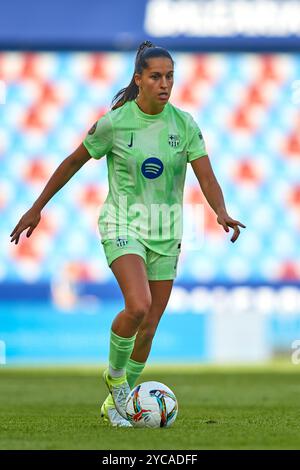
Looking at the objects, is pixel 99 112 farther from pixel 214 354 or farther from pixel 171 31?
pixel 214 354

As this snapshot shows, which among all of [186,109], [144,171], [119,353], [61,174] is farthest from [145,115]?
[186,109]

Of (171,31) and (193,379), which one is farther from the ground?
(171,31)

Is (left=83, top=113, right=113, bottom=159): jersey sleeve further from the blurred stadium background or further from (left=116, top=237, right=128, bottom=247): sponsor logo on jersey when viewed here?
the blurred stadium background

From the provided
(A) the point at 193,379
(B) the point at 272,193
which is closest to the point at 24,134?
(B) the point at 272,193

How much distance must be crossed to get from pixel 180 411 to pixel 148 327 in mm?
1063

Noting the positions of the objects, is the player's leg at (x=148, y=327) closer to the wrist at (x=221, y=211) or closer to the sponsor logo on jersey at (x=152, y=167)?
the wrist at (x=221, y=211)

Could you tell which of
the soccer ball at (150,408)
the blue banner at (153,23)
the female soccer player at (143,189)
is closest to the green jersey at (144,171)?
the female soccer player at (143,189)

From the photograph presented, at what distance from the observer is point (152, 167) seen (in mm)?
6289

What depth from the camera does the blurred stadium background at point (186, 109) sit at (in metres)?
15.3

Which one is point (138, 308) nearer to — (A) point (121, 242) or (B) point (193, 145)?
(A) point (121, 242)

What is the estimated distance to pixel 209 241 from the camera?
15.4 meters

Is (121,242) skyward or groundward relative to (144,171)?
groundward

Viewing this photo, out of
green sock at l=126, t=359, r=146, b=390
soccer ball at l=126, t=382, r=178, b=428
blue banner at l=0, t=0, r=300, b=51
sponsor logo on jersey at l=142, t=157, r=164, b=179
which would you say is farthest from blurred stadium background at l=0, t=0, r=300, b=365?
soccer ball at l=126, t=382, r=178, b=428
